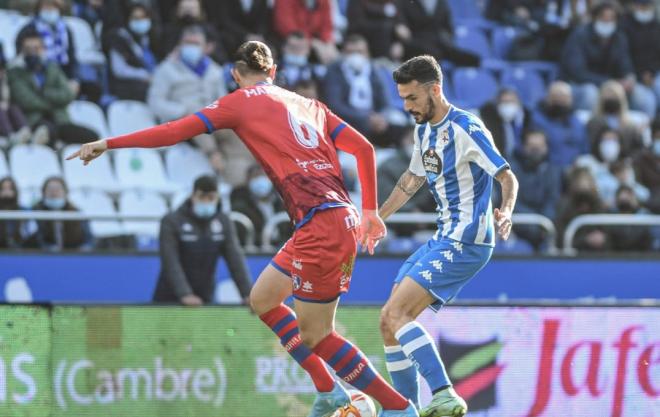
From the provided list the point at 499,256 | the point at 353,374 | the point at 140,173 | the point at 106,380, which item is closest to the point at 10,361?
the point at 106,380

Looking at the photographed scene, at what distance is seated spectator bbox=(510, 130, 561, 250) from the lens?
14.8 m

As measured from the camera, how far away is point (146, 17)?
48.8 feet

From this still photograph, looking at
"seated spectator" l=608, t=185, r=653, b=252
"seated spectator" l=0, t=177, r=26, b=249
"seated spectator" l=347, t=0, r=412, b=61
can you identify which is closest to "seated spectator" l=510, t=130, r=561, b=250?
"seated spectator" l=608, t=185, r=653, b=252

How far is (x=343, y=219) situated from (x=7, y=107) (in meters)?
6.71

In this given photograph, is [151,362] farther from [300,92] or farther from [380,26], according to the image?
[380,26]

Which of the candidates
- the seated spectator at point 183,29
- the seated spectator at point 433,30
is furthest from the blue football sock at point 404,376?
the seated spectator at point 433,30

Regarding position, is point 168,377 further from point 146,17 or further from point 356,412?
point 146,17

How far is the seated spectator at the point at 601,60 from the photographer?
17125 millimetres

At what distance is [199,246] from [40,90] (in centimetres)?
356

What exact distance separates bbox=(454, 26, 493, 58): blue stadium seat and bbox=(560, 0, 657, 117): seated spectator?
981 mm

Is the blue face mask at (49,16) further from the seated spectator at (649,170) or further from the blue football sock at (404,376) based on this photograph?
the blue football sock at (404,376)

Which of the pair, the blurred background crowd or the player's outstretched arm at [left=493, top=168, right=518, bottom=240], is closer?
the player's outstretched arm at [left=493, top=168, right=518, bottom=240]

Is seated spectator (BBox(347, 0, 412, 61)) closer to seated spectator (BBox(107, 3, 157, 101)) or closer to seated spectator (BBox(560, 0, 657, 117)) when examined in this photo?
seated spectator (BBox(560, 0, 657, 117))

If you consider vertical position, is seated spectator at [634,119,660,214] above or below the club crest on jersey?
below
